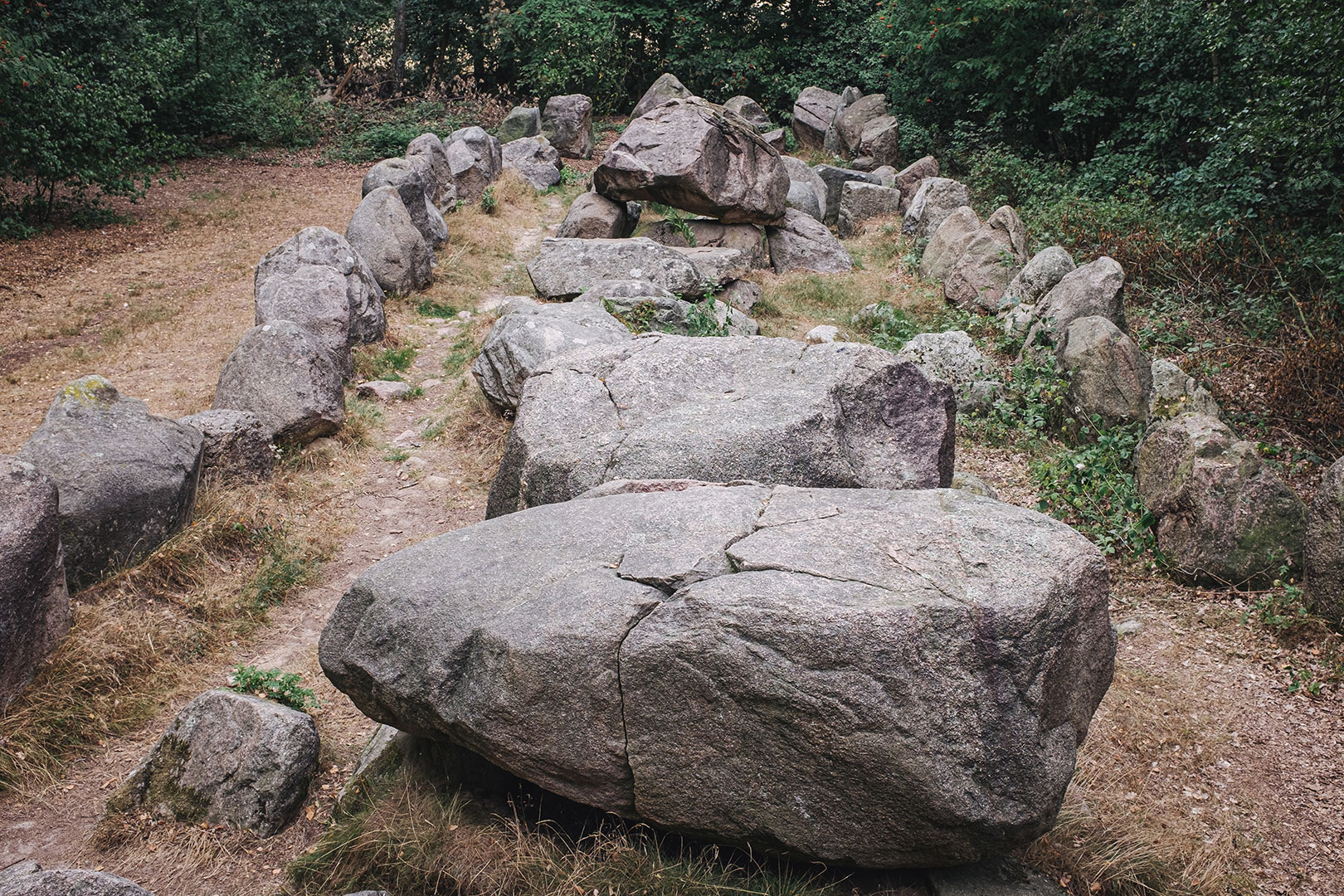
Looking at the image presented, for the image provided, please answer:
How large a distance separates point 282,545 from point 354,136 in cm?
1736

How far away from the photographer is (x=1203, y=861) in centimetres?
377

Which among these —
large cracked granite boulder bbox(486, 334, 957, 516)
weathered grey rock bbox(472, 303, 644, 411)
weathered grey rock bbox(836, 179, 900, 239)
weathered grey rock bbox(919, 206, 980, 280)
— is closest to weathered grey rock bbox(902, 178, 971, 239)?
weathered grey rock bbox(919, 206, 980, 280)

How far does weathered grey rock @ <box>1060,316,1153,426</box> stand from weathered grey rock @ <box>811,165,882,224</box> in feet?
28.9

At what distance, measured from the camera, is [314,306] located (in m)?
8.62

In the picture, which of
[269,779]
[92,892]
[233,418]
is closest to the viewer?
[92,892]

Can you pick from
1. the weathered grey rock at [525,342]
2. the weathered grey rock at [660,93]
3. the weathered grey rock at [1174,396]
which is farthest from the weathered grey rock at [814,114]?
the weathered grey rock at [525,342]

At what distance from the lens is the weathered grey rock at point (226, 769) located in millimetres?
3906

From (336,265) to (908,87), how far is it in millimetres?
14686

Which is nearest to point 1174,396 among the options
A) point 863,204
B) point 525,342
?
point 525,342

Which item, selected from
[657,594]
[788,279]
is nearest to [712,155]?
[788,279]

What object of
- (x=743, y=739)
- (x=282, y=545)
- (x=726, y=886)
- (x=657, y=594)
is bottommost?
(x=282, y=545)

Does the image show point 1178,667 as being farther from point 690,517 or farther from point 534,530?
point 534,530

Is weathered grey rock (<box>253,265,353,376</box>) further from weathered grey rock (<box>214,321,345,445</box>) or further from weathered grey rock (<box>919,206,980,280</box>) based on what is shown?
weathered grey rock (<box>919,206,980,280</box>)

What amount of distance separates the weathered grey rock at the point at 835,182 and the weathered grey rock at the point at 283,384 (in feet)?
35.9
